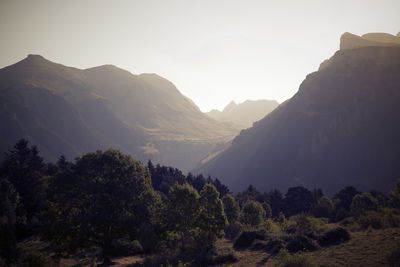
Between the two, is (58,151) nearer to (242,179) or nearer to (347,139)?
(242,179)

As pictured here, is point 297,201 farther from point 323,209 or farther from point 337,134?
point 337,134

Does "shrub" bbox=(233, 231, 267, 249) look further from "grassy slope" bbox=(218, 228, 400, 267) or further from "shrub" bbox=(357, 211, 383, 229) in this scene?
"shrub" bbox=(357, 211, 383, 229)

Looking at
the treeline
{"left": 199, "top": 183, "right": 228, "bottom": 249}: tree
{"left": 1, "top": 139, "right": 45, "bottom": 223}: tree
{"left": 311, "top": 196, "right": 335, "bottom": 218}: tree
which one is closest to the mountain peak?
{"left": 311, "top": 196, "right": 335, "bottom": 218}: tree

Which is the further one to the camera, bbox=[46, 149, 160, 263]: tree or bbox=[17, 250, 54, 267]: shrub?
bbox=[46, 149, 160, 263]: tree

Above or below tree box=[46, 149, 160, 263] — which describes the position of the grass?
below

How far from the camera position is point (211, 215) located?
85.2ft

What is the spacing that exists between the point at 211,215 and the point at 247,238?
19.2 ft

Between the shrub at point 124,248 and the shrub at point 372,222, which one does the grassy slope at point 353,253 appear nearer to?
the shrub at point 372,222

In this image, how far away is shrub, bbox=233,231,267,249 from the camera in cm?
2772

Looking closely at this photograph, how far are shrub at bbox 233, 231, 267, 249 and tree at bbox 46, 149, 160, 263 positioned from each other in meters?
10.8

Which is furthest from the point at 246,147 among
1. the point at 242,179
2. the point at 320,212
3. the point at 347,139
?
the point at 320,212

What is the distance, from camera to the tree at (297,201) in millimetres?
66875

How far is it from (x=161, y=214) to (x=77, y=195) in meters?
8.30

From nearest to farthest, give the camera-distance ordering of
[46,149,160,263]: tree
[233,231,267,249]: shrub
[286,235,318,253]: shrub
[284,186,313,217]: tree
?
1. [46,149,160,263]: tree
2. [286,235,318,253]: shrub
3. [233,231,267,249]: shrub
4. [284,186,313,217]: tree
